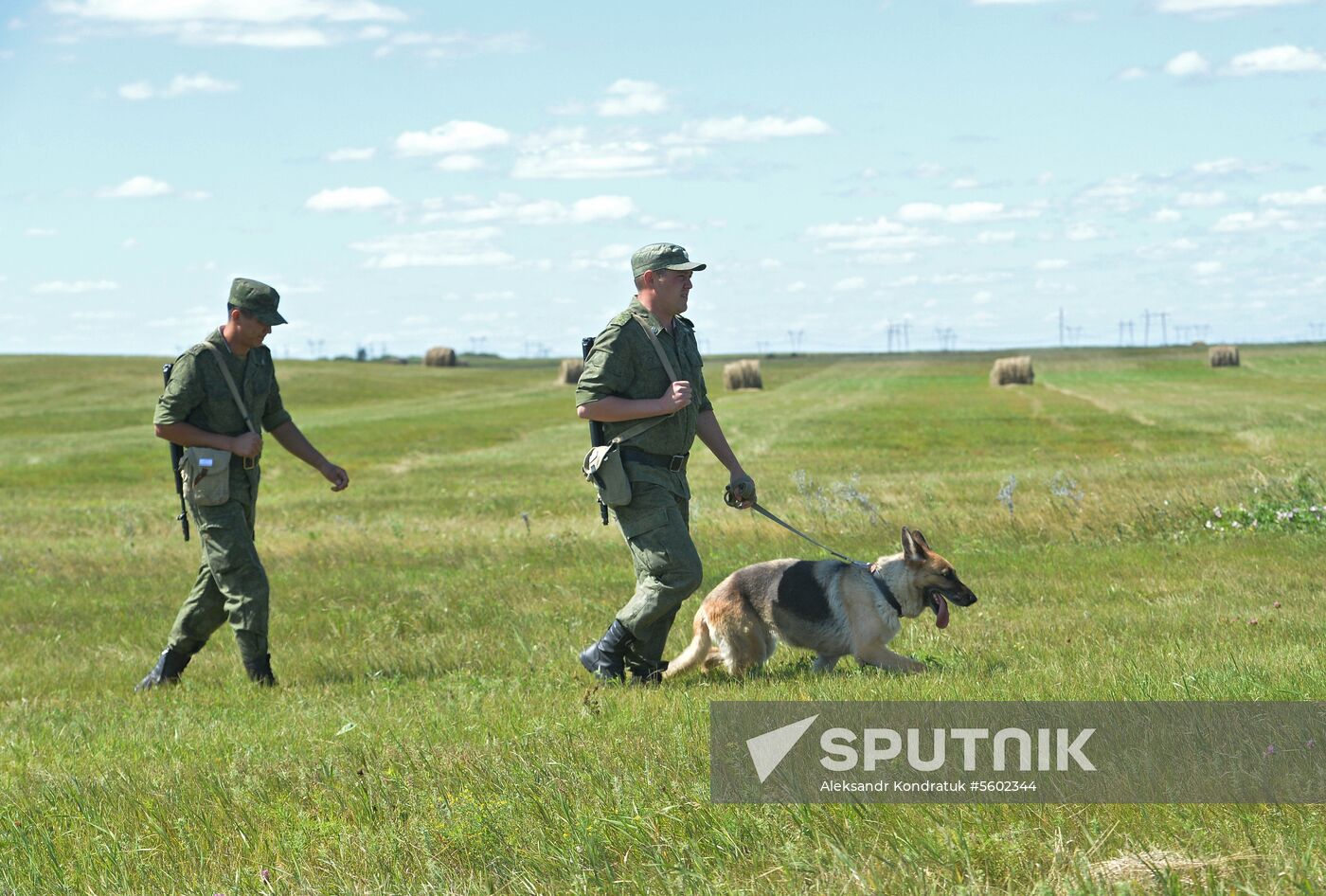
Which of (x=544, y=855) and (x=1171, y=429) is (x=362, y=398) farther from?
(x=544, y=855)

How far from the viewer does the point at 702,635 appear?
24.4ft

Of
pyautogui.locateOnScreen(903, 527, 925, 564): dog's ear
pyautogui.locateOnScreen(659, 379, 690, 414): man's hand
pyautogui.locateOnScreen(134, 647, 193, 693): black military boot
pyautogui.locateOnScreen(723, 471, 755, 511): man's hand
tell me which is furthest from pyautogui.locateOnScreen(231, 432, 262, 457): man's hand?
pyautogui.locateOnScreen(903, 527, 925, 564): dog's ear


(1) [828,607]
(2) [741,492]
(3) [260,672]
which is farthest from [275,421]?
(1) [828,607]

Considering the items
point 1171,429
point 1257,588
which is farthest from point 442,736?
point 1171,429

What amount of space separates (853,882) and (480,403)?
190 feet

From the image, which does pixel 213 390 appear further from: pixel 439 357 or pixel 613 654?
pixel 439 357

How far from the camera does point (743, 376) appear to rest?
67.3 m

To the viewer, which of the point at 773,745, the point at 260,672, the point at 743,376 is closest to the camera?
the point at 773,745

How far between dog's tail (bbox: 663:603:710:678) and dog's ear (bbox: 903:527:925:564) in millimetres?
1147

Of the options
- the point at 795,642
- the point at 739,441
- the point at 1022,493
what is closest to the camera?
the point at 795,642

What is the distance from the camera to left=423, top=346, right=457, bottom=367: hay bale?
101m

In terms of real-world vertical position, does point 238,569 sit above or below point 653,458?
below

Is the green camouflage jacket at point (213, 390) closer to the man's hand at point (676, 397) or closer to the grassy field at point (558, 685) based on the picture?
the grassy field at point (558, 685)

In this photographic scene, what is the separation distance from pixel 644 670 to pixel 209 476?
3.06m
